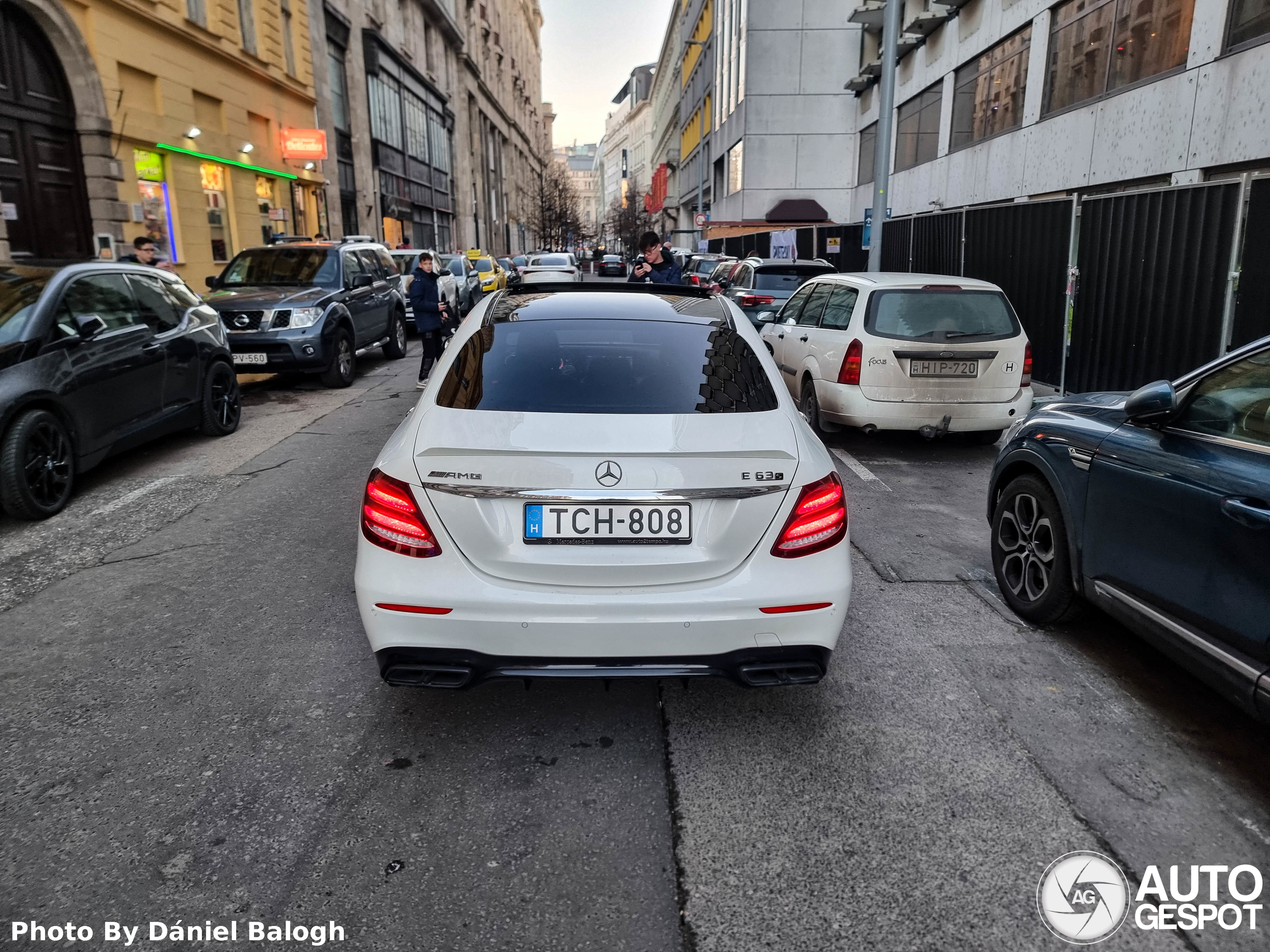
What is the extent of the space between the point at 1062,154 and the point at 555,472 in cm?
1663

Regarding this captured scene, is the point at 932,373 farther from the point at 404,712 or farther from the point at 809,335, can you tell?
the point at 404,712

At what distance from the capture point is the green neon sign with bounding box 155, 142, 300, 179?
19638mm

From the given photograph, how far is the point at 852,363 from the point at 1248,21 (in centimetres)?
834

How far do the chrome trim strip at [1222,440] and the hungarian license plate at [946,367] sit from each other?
4.21 metres

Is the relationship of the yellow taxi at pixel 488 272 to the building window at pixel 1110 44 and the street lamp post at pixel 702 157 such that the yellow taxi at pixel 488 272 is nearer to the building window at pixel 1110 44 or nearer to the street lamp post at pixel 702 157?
the building window at pixel 1110 44

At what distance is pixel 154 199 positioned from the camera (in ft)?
63.4

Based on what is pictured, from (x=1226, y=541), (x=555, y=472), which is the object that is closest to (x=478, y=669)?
(x=555, y=472)

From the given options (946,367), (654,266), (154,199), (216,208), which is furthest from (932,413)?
(216,208)

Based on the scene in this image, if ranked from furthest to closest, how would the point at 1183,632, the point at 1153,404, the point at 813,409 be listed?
the point at 813,409 → the point at 1153,404 → the point at 1183,632

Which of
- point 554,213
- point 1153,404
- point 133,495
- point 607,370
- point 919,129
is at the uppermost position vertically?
point 554,213

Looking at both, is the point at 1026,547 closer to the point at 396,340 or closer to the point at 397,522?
the point at 397,522

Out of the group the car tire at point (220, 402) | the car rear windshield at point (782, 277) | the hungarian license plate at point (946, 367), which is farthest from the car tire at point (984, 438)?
the car tire at point (220, 402)

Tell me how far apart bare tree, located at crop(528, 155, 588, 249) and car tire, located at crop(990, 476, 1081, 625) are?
102335 millimetres

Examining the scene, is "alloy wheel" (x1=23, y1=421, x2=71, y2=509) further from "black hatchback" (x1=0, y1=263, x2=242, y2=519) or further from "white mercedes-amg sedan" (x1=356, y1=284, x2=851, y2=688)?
"white mercedes-amg sedan" (x1=356, y1=284, x2=851, y2=688)
